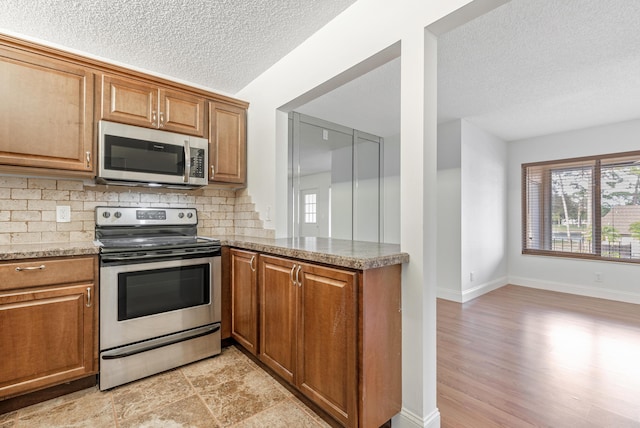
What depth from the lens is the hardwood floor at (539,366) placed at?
1.72 meters

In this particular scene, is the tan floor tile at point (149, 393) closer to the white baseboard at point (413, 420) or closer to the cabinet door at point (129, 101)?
the white baseboard at point (413, 420)

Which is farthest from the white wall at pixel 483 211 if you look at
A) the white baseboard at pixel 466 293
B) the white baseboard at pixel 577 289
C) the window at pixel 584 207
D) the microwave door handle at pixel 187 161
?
the microwave door handle at pixel 187 161

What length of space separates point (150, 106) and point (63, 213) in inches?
41.2

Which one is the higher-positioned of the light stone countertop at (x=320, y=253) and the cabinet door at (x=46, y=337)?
the light stone countertop at (x=320, y=253)

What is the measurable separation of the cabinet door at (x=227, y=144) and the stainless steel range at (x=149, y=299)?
706mm

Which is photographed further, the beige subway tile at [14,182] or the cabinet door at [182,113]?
the cabinet door at [182,113]

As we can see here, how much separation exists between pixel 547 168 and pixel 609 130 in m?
0.84

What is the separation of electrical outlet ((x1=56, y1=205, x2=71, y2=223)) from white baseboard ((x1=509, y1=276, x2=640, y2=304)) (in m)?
5.89

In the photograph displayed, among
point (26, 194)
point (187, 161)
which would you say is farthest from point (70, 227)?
point (187, 161)

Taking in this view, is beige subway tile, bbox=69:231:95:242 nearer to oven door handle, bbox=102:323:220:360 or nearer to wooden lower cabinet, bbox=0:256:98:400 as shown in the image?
wooden lower cabinet, bbox=0:256:98:400

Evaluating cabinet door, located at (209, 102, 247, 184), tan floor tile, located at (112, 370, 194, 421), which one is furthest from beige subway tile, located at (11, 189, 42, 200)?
tan floor tile, located at (112, 370, 194, 421)

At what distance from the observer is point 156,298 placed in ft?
6.98

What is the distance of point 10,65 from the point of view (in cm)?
190

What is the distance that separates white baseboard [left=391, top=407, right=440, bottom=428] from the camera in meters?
1.50
